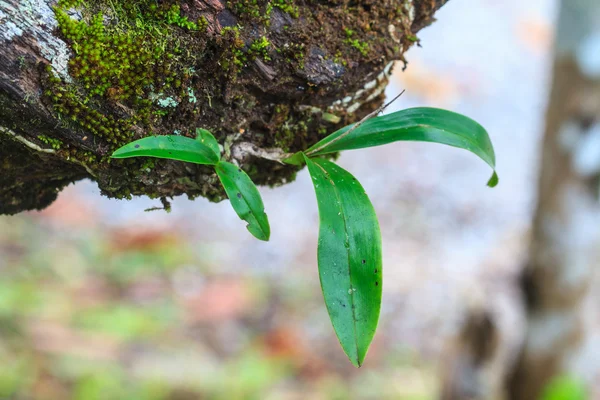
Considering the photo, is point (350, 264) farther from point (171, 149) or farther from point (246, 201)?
point (171, 149)

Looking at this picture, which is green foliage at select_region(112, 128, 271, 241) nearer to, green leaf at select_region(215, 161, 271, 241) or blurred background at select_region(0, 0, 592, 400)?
green leaf at select_region(215, 161, 271, 241)

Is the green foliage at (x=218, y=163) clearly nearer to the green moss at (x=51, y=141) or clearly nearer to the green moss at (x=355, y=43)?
the green moss at (x=51, y=141)

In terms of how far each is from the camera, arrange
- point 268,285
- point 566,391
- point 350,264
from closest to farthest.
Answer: point 350,264, point 566,391, point 268,285

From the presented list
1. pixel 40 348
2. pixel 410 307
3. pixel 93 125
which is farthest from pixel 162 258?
pixel 93 125

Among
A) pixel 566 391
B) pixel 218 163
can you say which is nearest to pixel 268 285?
pixel 566 391

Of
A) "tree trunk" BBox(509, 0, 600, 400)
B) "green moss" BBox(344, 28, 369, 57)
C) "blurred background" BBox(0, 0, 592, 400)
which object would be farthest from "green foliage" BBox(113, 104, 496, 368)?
"blurred background" BBox(0, 0, 592, 400)

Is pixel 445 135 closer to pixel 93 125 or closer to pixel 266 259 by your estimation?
pixel 93 125
